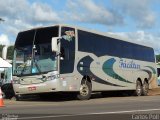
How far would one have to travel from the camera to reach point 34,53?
24344 millimetres

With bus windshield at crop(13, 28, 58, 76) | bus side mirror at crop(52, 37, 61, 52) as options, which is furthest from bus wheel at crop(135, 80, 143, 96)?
bus side mirror at crop(52, 37, 61, 52)

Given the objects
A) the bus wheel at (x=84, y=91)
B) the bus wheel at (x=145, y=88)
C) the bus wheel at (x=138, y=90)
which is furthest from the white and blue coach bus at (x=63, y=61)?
the bus wheel at (x=145, y=88)

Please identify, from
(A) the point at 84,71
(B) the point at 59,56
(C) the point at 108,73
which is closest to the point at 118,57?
(C) the point at 108,73

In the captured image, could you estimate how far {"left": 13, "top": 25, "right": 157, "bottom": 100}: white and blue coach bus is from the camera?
78.4 feet

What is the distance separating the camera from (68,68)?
80.4 feet

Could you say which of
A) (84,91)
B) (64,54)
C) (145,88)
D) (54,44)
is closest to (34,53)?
(64,54)

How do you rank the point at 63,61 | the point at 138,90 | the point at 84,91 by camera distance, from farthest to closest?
the point at 138,90 → the point at 84,91 → the point at 63,61

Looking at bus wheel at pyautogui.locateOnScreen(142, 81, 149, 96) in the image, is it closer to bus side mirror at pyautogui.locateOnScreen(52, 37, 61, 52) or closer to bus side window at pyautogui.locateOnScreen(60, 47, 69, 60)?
bus side window at pyautogui.locateOnScreen(60, 47, 69, 60)

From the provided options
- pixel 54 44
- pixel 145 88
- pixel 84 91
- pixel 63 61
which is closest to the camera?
pixel 54 44

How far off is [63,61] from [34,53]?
1512 millimetres

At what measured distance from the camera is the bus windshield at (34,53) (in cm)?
2398

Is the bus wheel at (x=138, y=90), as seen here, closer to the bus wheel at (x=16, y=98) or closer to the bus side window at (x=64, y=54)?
the bus wheel at (x=16, y=98)

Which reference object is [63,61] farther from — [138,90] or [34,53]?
[138,90]

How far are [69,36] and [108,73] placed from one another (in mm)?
4881
